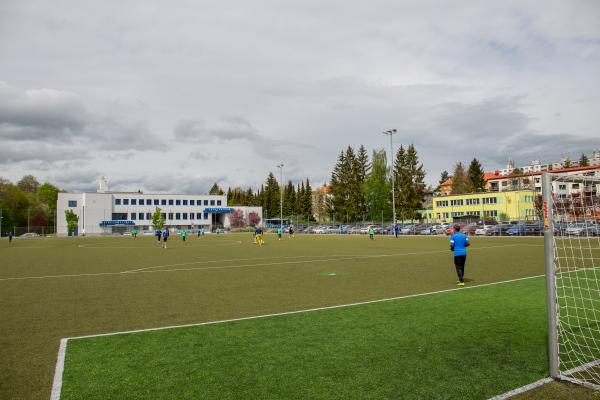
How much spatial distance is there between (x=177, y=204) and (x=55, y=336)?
335ft

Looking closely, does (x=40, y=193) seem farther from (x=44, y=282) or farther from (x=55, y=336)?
(x=55, y=336)

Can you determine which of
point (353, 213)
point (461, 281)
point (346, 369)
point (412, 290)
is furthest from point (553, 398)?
point (353, 213)

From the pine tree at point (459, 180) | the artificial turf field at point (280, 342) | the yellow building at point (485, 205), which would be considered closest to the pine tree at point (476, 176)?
the pine tree at point (459, 180)

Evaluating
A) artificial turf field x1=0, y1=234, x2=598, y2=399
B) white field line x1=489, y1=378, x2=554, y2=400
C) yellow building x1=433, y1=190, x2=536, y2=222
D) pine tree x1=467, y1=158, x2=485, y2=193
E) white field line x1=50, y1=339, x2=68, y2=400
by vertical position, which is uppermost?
pine tree x1=467, y1=158, x2=485, y2=193

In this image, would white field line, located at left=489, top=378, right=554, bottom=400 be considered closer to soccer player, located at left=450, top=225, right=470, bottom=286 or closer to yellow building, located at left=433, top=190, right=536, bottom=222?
soccer player, located at left=450, top=225, right=470, bottom=286

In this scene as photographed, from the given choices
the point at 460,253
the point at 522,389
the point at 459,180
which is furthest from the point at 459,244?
the point at 459,180

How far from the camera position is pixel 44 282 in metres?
14.8

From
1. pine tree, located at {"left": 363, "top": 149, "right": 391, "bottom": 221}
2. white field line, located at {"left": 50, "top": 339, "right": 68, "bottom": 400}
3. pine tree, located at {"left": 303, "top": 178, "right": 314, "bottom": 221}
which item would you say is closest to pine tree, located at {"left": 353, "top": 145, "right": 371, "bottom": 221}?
pine tree, located at {"left": 363, "top": 149, "right": 391, "bottom": 221}

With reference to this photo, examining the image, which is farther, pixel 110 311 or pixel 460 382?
pixel 110 311

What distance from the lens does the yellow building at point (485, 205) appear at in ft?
230

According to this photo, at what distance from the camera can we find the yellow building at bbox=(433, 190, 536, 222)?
7000 cm

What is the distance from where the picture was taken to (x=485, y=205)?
8000 cm

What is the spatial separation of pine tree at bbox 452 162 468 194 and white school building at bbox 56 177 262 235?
53349mm

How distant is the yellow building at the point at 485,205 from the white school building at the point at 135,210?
49.6 m
